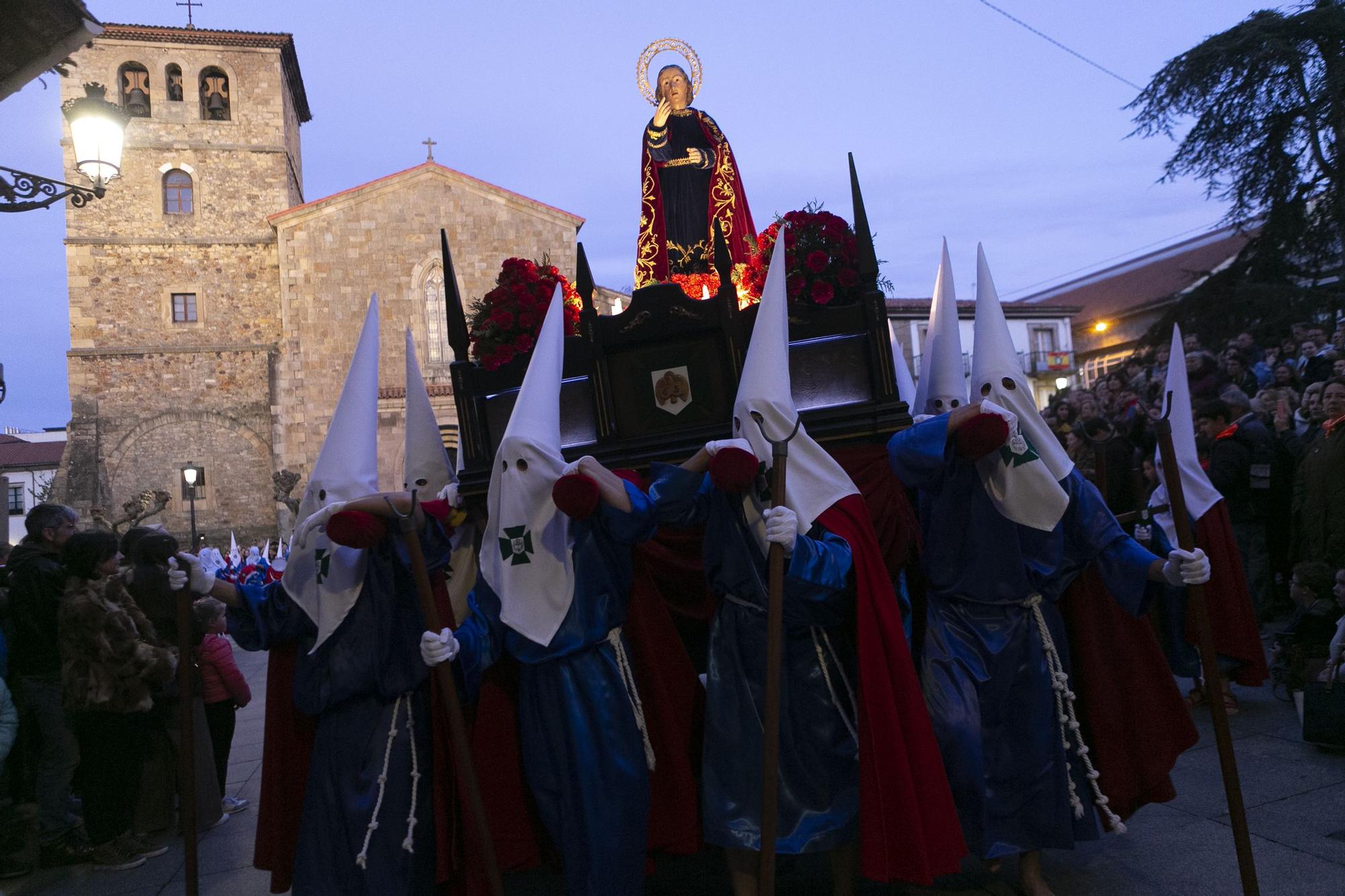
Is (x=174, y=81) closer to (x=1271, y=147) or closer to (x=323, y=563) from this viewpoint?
(x=1271, y=147)

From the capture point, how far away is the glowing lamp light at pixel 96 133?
260 inches

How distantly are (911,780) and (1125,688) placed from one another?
1.18m

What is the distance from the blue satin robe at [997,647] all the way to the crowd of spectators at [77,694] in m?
3.50

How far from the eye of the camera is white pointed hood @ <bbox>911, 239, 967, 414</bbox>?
464 centimetres

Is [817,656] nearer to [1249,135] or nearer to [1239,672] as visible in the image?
[1239,672]

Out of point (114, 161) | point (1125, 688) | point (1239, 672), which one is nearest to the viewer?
point (1125, 688)

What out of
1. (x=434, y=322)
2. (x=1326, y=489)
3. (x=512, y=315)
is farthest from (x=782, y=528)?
(x=434, y=322)

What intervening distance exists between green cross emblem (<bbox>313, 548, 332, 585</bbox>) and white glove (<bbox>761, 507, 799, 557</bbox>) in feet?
5.40

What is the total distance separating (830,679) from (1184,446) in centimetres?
250

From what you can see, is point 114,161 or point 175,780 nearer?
point 175,780

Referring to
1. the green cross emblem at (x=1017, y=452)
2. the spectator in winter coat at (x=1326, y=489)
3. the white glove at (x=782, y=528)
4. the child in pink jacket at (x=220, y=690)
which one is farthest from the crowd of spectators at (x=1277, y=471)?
the child in pink jacket at (x=220, y=690)

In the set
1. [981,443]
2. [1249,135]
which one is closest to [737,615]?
[981,443]

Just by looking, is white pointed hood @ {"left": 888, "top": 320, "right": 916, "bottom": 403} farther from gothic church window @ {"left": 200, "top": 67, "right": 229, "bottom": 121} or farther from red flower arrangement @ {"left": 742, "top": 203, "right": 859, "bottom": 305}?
gothic church window @ {"left": 200, "top": 67, "right": 229, "bottom": 121}

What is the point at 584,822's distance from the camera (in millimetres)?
3619
